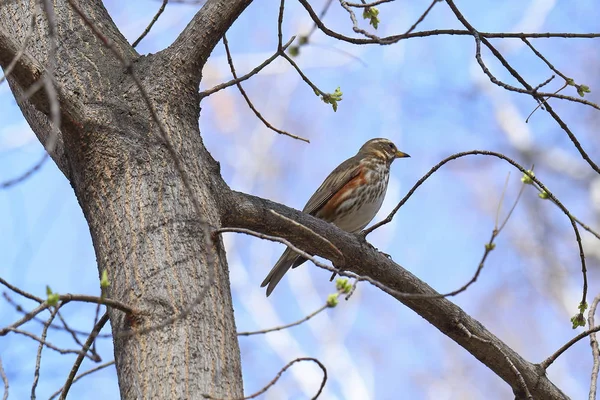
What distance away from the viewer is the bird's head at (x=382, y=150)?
7882 mm

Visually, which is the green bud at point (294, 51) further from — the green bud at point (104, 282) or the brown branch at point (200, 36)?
the green bud at point (104, 282)

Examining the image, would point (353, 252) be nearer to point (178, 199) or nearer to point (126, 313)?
point (178, 199)

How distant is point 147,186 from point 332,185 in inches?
162

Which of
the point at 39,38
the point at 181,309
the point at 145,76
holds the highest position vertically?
the point at 39,38

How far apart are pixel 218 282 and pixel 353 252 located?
1.04 metres

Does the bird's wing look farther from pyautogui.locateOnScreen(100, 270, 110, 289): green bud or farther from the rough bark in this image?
pyautogui.locateOnScreen(100, 270, 110, 289): green bud

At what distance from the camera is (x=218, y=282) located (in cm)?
295

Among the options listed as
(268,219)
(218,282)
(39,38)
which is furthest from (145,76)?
(218,282)

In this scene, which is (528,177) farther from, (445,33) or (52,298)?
(52,298)

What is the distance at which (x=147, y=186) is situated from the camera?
305 cm

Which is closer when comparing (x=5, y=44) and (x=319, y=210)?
(x=5, y=44)

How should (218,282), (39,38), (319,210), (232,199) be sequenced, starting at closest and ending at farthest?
(218,282) < (232,199) < (39,38) < (319,210)

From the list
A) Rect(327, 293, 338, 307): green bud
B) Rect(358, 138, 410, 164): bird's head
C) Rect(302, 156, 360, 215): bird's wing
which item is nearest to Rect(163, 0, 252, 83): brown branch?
Rect(327, 293, 338, 307): green bud

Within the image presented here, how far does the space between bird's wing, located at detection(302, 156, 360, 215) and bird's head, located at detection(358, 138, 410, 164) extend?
50cm
